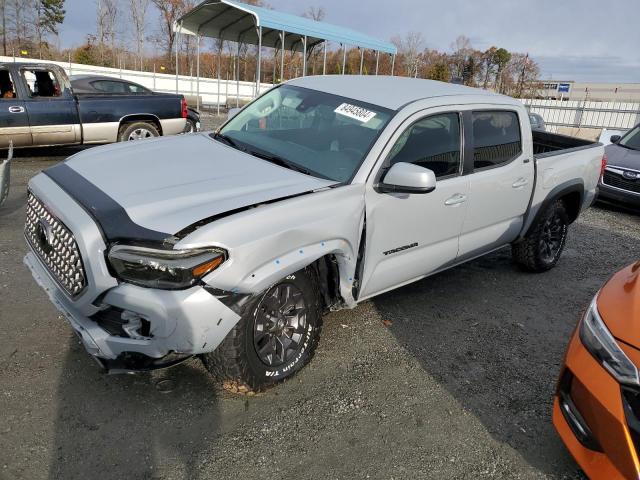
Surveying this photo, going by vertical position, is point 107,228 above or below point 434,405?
above

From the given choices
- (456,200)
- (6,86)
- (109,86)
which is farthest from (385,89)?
(109,86)

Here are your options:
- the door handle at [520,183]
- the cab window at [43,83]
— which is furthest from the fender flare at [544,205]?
the cab window at [43,83]

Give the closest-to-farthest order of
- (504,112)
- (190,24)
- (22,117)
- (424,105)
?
(424,105) → (504,112) → (22,117) → (190,24)

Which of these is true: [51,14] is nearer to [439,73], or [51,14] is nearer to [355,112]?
[439,73]

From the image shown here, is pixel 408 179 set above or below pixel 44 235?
above

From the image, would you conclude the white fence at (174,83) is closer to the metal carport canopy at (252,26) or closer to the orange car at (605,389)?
the metal carport canopy at (252,26)

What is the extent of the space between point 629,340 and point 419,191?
1386 millimetres

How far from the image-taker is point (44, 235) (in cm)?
289

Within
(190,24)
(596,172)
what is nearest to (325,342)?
(596,172)

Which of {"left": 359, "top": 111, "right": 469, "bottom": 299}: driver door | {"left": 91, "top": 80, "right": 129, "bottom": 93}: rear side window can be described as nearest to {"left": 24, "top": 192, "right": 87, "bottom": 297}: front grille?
{"left": 359, "top": 111, "right": 469, "bottom": 299}: driver door

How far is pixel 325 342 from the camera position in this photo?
3.72 m

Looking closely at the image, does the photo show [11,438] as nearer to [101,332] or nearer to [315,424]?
[101,332]

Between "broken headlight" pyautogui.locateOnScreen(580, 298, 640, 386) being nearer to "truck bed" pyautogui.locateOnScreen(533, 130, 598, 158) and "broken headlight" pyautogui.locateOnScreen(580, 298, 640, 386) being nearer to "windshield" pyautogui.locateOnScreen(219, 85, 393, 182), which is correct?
"windshield" pyautogui.locateOnScreen(219, 85, 393, 182)

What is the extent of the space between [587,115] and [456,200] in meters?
19.2
